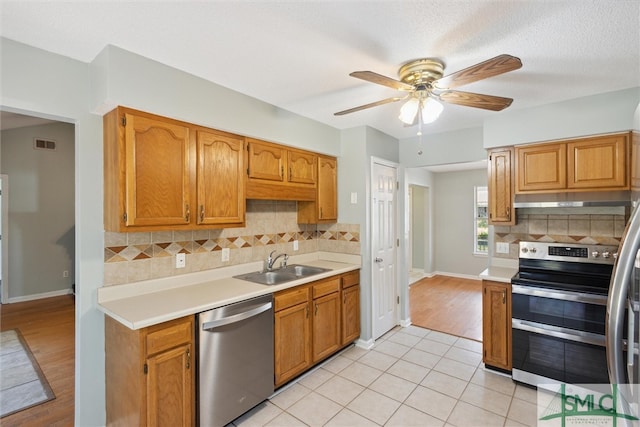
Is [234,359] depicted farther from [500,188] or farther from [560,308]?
[500,188]

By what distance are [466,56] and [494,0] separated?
1.64 ft

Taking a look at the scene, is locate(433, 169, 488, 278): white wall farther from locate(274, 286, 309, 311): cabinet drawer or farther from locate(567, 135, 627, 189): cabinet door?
locate(274, 286, 309, 311): cabinet drawer

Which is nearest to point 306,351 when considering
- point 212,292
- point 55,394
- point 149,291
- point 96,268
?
point 212,292

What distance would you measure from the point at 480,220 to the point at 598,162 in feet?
13.1

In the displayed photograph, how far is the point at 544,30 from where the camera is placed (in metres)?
1.63

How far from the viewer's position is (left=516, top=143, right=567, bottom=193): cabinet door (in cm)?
274

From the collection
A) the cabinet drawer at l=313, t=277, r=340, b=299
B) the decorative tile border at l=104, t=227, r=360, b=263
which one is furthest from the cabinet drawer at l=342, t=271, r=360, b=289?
the decorative tile border at l=104, t=227, r=360, b=263

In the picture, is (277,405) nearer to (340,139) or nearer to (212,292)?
(212,292)

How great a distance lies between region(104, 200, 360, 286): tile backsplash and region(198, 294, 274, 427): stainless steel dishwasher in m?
0.67

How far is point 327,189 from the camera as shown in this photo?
348cm

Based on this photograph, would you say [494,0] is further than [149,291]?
No

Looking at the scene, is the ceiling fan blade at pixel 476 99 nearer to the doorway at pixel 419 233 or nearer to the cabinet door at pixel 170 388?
the cabinet door at pixel 170 388

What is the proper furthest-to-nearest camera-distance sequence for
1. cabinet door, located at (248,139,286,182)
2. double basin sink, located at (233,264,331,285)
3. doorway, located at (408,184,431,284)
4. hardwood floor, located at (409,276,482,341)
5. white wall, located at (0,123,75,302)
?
doorway, located at (408,184,431,284), white wall, located at (0,123,75,302), hardwood floor, located at (409,276,482,341), double basin sink, located at (233,264,331,285), cabinet door, located at (248,139,286,182)

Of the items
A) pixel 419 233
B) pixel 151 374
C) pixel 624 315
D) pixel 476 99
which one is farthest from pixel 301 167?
pixel 419 233
